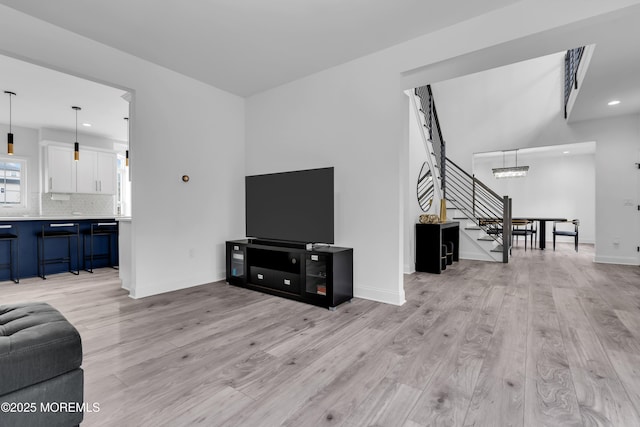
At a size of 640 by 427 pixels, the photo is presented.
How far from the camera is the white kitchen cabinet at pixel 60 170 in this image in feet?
20.2

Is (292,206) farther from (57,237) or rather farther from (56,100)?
(56,100)

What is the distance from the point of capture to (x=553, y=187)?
941cm

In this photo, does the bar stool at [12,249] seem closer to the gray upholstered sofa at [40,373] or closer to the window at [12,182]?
the window at [12,182]

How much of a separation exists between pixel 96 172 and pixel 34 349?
684 cm

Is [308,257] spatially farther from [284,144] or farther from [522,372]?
[522,372]

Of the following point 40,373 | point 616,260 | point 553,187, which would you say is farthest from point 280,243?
point 553,187

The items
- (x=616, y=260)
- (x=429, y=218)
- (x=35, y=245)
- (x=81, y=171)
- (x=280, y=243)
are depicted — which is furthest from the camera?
(x=81, y=171)

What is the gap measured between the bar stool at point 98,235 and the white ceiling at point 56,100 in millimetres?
2004

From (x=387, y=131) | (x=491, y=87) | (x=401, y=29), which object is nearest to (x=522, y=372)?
(x=387, y=131)

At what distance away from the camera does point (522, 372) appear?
1.86 m

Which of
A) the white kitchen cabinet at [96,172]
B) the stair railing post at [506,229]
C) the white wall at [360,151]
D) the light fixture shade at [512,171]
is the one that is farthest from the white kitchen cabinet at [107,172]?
the light fixture shade at [512,171]

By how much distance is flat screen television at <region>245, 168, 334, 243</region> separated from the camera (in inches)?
129

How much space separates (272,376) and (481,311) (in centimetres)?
219

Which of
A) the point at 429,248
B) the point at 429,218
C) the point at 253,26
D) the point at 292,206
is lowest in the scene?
the point at 429,248
